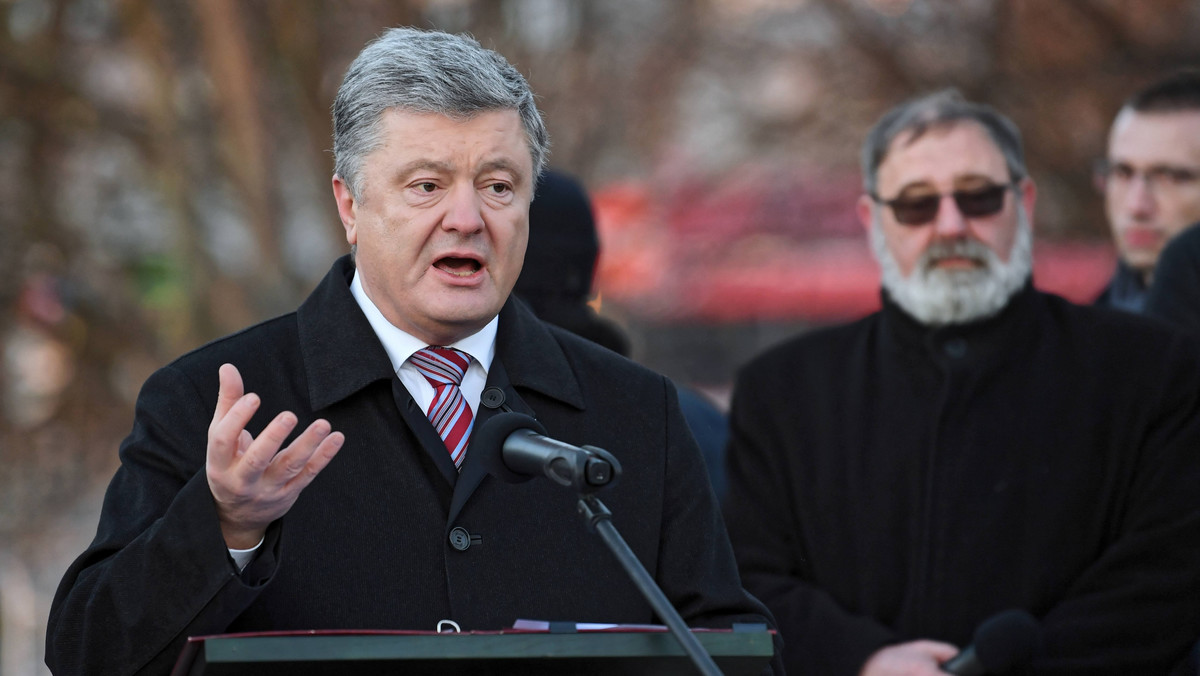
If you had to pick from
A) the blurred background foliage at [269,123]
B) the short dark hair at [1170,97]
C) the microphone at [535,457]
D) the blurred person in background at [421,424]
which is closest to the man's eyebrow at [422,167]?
the blurred person in background at [421,424]

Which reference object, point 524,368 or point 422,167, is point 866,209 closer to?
point 524,368

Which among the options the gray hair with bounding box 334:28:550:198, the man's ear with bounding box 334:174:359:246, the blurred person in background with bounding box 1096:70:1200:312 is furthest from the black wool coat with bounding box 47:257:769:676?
the blurred person in background with bounding box 1096:70:1200:312

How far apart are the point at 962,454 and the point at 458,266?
2.05 meters

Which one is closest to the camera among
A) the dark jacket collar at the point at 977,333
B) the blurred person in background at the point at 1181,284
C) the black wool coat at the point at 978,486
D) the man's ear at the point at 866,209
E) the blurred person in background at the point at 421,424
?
the blurred person in background at the point at 421,424

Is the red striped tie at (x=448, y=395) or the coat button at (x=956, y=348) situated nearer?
the red striped tie at (x=448, y=395)

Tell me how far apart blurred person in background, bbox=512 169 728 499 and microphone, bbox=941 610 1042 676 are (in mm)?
1056

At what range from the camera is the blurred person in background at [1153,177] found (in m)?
5.86

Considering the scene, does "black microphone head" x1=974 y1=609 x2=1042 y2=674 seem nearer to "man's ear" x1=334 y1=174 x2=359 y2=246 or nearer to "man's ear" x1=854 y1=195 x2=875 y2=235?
"man's ear" x1=854 y1=195 x2=875 y2=235

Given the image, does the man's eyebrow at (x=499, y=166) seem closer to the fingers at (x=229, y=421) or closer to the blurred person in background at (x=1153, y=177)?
the fingers at (x=229, y=421)

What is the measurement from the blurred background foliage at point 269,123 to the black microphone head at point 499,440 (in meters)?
7.22

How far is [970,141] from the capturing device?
190 inches

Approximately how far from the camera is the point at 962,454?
15.0ft

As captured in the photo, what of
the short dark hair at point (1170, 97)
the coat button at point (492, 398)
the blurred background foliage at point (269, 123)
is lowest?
the coat button at point (492, 398)

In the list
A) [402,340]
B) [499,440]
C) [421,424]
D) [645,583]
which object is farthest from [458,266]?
[645,583]
